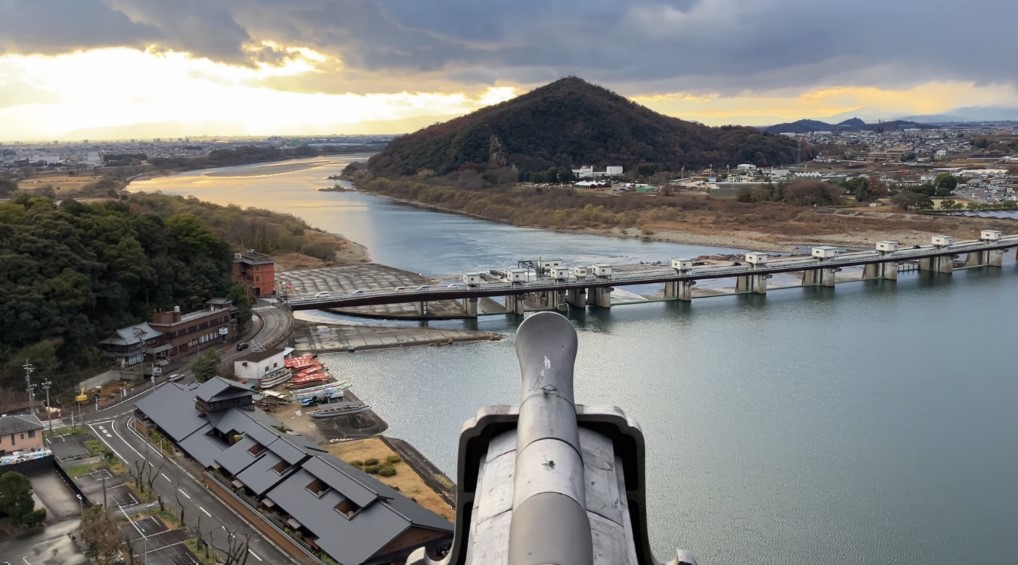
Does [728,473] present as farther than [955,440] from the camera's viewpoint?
No

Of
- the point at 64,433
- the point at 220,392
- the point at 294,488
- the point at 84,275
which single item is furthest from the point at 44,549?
the point at 84,275

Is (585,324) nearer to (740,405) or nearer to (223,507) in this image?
(740,405)

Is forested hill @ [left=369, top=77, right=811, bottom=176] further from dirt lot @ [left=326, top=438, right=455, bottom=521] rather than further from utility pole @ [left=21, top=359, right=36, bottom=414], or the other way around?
dirt lot @ [left=326, top=438, right=455, bottom=521]

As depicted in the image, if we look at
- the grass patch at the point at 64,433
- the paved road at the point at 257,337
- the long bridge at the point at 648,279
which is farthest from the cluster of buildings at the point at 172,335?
the grass patch at the point at 64,433

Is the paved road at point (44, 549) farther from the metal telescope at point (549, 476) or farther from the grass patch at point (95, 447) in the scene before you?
the metal telescope at point (549, 476)

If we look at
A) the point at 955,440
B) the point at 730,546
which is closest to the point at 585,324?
the point at 955,440

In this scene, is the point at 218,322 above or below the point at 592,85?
below

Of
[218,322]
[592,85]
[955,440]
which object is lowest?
[955,440]
